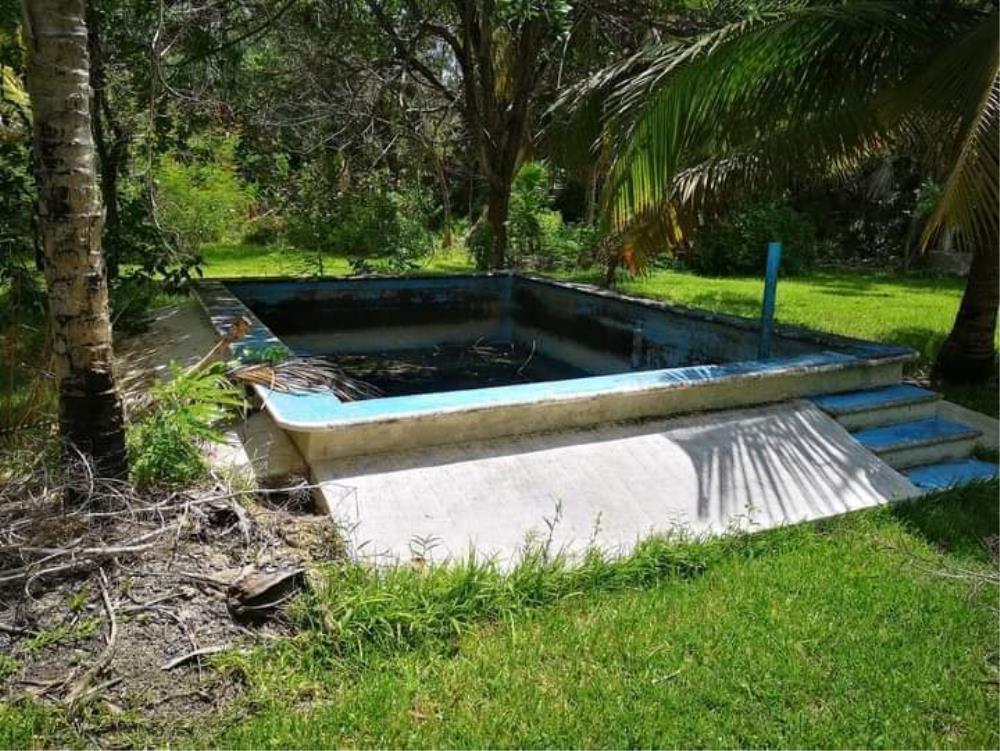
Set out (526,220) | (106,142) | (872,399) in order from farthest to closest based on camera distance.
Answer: (526,220) → (106,142) → (872,399)

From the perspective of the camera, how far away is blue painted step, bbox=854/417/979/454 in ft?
17.4

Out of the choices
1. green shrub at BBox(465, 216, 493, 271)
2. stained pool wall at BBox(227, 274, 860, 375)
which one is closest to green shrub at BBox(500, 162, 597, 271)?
green shrub at BBox(465, 216, 493, 271)

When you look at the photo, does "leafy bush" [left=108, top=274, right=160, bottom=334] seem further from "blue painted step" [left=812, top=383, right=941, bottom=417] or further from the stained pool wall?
"blue painted step" [left=812, top=383, right=941, bottom=417]

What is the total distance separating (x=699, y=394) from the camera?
517 cm

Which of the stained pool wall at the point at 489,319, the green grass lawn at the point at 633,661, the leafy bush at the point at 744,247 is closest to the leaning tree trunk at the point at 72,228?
the green grass lawn at the point at 633,661

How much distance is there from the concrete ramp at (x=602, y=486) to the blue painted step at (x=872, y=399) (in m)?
0.25

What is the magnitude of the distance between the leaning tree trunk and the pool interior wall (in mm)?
4280

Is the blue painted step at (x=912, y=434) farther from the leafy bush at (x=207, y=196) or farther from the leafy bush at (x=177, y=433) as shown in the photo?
the leafy bush at (x=207, y=196)

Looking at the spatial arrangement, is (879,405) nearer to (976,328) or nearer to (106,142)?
(976,328)

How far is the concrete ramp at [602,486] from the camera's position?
12.9 ft

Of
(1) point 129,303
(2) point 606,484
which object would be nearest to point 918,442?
(2) point 606,484

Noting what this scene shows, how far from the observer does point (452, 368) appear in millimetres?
8820

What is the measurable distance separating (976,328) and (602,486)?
4.44m

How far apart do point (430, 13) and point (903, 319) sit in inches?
310
